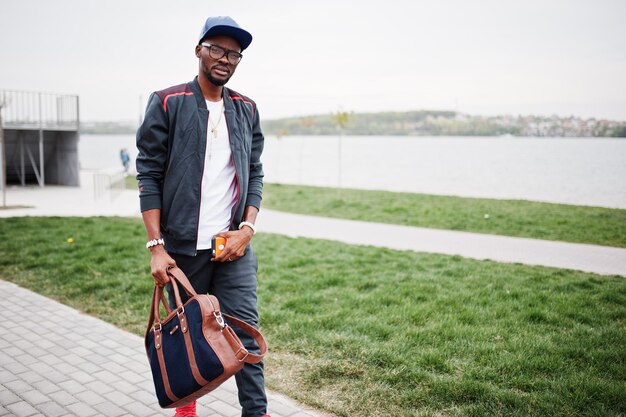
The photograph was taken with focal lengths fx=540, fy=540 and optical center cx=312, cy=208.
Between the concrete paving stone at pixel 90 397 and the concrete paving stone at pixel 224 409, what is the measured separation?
0.74 meters

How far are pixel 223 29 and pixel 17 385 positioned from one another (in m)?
2.88

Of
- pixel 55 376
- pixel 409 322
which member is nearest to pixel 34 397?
pixel 55 376

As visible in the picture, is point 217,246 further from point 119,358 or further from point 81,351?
point 81,351

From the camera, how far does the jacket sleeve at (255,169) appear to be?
313cm

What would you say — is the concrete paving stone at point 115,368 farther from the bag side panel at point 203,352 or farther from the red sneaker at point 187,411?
the bag side panel at point 203,352

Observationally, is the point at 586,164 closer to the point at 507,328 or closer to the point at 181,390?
the point at 507,328

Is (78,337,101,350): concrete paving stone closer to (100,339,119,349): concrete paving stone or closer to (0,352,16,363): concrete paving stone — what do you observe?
(100,339,119,349): concrete paving stone

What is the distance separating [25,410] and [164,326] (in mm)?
1548

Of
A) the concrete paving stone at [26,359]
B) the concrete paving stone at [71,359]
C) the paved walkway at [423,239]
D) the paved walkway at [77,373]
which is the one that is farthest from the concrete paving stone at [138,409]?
the paved walkway at [423,239]

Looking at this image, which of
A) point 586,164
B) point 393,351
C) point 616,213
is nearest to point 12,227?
point 393,351

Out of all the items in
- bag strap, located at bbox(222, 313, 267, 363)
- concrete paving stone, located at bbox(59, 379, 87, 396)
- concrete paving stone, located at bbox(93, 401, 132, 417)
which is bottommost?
concrete paving stone, located at bbox(59, 379, 87, 396)

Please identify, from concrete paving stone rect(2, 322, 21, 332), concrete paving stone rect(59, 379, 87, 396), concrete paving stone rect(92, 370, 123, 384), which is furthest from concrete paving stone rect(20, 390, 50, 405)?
concrete paving stone rect(2, 322, 21, 332)

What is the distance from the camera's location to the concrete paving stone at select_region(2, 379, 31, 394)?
3.72 meters

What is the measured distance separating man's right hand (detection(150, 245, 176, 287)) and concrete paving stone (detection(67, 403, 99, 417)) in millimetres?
1294
